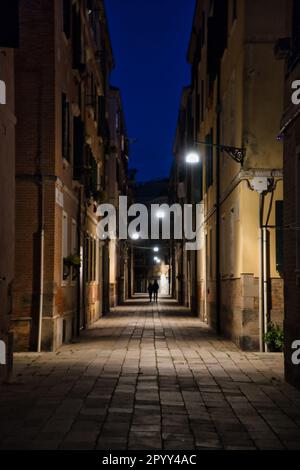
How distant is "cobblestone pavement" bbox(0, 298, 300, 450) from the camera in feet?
25.5

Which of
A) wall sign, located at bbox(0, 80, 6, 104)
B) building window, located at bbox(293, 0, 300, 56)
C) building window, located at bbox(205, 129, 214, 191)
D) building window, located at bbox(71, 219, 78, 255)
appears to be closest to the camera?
building window, located at bbox(293, 0, 300, 56)

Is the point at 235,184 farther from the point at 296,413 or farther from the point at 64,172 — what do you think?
the point at 296,413

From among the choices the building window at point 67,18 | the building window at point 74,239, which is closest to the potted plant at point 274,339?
the building window at point 74,239

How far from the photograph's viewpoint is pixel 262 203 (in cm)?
1738

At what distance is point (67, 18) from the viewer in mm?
19969

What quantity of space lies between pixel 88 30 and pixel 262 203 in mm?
12216

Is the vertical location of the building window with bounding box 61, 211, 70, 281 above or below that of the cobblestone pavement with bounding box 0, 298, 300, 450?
above

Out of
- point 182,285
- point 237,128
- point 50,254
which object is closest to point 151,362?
point 50,254

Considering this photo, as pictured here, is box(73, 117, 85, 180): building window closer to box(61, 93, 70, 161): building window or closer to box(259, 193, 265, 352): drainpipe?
box(61, 93, 70, 161): building window

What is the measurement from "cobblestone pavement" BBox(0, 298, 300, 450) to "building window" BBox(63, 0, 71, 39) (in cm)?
838

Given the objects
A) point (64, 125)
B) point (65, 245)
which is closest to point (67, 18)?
point (64, 125)

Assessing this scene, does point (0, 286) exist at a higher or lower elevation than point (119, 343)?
higher

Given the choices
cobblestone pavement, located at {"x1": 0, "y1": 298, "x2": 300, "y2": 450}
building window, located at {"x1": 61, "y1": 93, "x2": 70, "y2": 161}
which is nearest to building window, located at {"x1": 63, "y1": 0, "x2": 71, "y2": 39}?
building window, located at {"x1": 61, "y1": 93, "x2": 70, "y2": 161}

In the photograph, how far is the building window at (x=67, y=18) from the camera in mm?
19562
